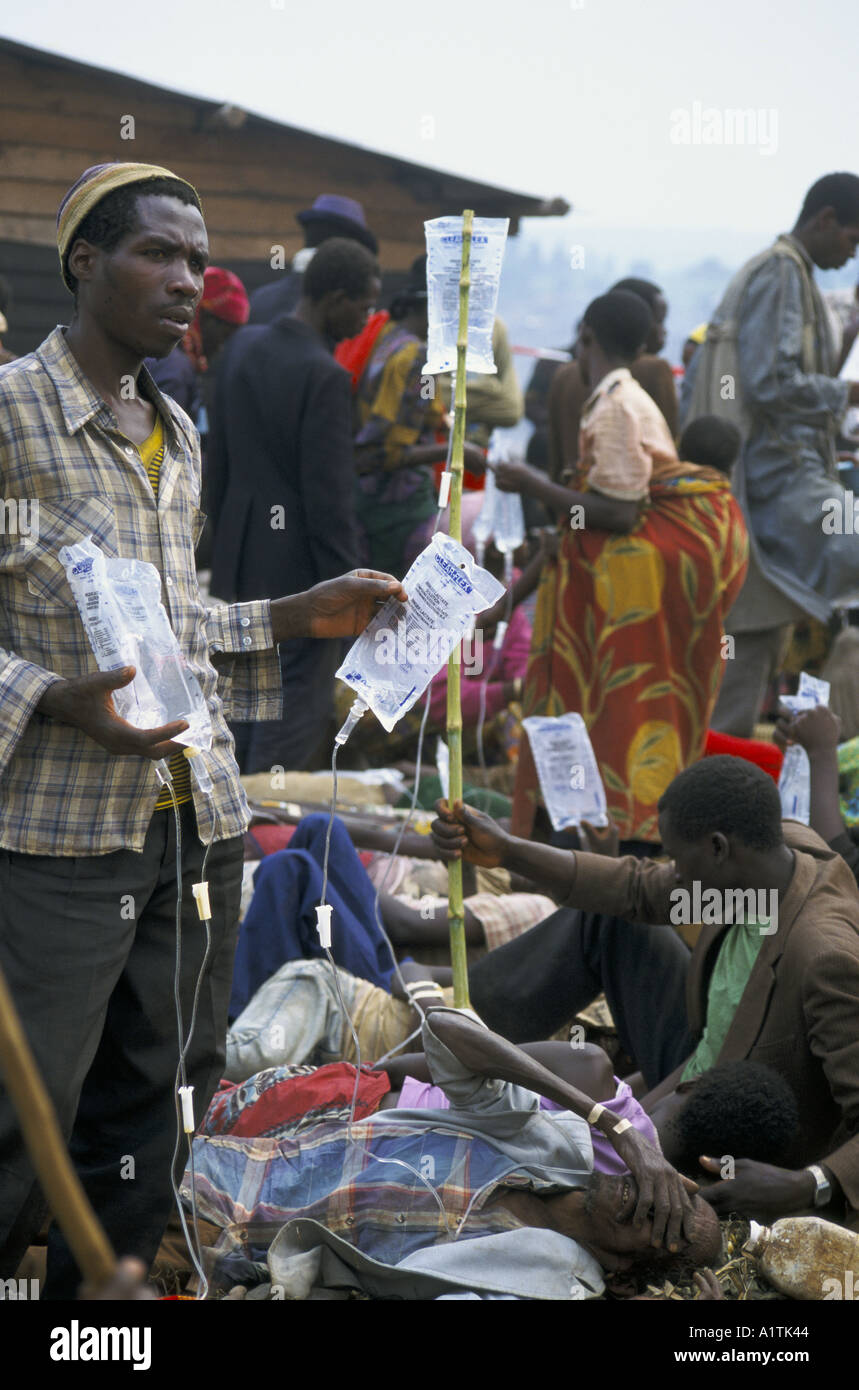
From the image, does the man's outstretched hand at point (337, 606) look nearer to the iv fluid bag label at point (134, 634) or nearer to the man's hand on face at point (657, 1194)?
the iv fluid bag label at point (134, 634)

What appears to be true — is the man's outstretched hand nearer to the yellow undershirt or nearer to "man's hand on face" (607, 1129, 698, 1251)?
the yellow undershirt

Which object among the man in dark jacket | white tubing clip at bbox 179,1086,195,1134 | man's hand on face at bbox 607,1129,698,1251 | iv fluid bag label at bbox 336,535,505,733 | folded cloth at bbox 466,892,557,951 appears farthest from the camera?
the man in dark jacket

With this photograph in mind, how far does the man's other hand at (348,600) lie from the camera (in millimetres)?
Answer: 2582

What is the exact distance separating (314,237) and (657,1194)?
17.1ft

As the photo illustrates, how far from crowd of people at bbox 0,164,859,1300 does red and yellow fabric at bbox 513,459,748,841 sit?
0.04ft

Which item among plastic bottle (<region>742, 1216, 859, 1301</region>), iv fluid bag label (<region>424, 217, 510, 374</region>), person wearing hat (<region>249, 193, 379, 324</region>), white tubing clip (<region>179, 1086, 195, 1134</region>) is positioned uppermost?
person wearing hat (<region>249, 193, 379, 324</region>)

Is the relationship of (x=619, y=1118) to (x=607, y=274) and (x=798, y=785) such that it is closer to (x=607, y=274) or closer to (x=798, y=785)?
(x=798, y=785)

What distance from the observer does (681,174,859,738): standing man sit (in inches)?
249

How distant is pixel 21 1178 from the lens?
7.77 feet

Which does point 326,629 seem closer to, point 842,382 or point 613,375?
point 613,375

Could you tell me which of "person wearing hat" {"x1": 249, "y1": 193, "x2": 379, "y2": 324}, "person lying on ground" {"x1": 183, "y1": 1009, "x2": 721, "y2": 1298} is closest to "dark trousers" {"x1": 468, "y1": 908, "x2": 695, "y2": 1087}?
"person lying on ground" {"x1": 183, "y1": 1009, "x2": 721, "y2": 1298}

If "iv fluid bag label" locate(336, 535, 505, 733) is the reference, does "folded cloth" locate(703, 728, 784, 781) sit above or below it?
below

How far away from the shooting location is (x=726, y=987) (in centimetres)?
343

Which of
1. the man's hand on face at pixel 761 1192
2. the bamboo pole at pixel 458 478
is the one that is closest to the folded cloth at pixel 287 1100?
the bamboo pole at pixel 458 478
